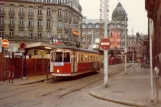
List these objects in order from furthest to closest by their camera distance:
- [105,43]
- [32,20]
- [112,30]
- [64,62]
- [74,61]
→ 1. [112,30]
2. [32,20]
3. [74,61]
4. [64,62]
5. [105,43]

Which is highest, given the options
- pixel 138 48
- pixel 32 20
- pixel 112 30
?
pixel 32 20

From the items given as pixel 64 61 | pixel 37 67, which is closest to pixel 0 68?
pixel 64 61

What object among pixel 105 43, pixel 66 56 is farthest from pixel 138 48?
pixel 105 43

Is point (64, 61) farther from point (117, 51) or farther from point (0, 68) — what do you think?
point (117, 51)

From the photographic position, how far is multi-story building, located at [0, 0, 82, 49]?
323 ft

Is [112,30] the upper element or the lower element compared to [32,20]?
lower

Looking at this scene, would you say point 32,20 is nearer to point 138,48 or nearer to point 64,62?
point 138,48

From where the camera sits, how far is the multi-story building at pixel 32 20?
3880 inches

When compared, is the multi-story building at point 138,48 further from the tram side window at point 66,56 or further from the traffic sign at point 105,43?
the traffic sign at point 105,43

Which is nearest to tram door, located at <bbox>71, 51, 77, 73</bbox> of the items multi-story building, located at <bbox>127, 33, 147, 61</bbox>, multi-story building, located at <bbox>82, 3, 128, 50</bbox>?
multi-story building, located at <bbox>127, 33, 147, 61</bbox>

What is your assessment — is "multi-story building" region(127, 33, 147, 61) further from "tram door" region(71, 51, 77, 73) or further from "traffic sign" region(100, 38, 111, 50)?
"traffic sign" region(100, 38, 111, 50)

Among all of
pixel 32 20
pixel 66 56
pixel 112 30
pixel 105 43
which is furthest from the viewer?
pixel 112 30

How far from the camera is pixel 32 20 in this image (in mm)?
102562

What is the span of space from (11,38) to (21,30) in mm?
4081
